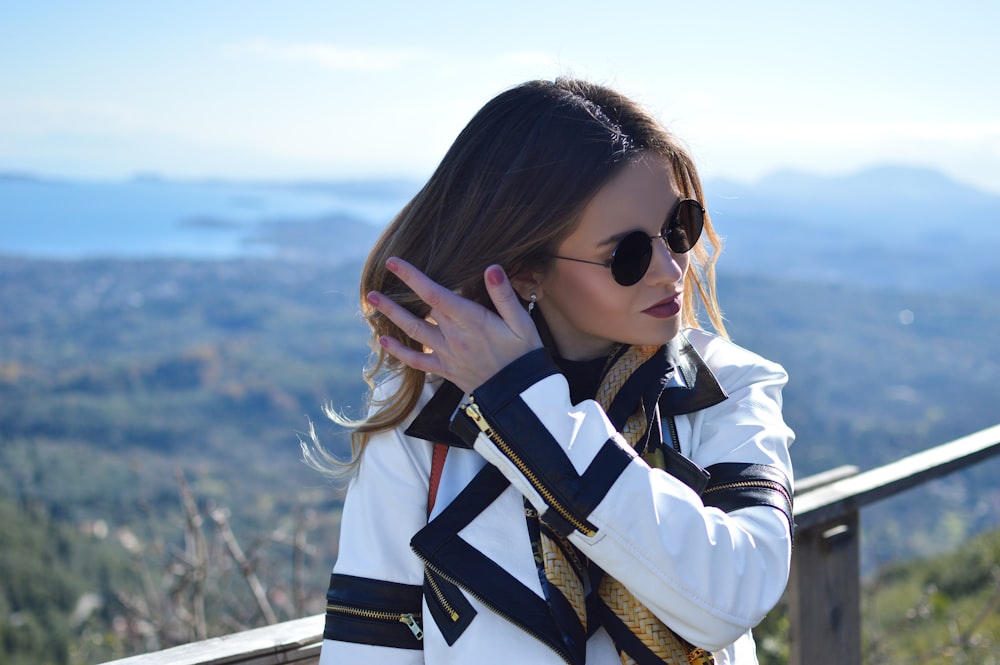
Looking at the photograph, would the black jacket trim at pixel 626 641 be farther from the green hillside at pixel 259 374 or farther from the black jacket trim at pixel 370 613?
the green hillside at pixel 259 374

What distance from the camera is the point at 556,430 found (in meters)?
1.11

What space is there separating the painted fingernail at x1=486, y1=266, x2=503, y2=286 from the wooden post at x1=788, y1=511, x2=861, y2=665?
1113 millimetres

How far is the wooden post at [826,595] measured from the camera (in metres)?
1.98

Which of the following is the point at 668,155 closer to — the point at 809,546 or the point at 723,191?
the point at 723,191

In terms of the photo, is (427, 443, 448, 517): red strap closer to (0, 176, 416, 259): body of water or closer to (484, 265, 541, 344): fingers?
(484, 265, 541, 344): fingers

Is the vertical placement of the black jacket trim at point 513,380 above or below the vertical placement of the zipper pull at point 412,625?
above

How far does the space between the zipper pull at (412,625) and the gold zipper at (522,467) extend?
0.28 m

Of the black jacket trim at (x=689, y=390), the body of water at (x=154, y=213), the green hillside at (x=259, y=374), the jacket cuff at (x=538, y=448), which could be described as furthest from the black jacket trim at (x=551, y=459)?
the body of water at (x=154, y=213)

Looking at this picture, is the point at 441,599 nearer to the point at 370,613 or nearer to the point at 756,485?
the point at 370,613

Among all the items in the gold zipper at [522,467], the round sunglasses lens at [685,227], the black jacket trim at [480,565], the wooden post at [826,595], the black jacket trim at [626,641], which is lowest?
the wooden post at [826,595]

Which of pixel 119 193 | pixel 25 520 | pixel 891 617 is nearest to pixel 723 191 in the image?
pixel 891 617

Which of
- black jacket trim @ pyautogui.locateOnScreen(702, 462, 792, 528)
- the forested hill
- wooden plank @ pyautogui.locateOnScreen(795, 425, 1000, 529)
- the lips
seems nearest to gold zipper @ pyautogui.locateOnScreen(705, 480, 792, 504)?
black jacket trim @ pyautogui.locateOnScreen(702, 462, 792, 528)

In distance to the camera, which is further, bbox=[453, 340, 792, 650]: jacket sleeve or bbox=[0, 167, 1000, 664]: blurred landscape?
bbox=[0, 167, 1000, 664]: blurred landscape

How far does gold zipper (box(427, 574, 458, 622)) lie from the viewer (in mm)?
1183
